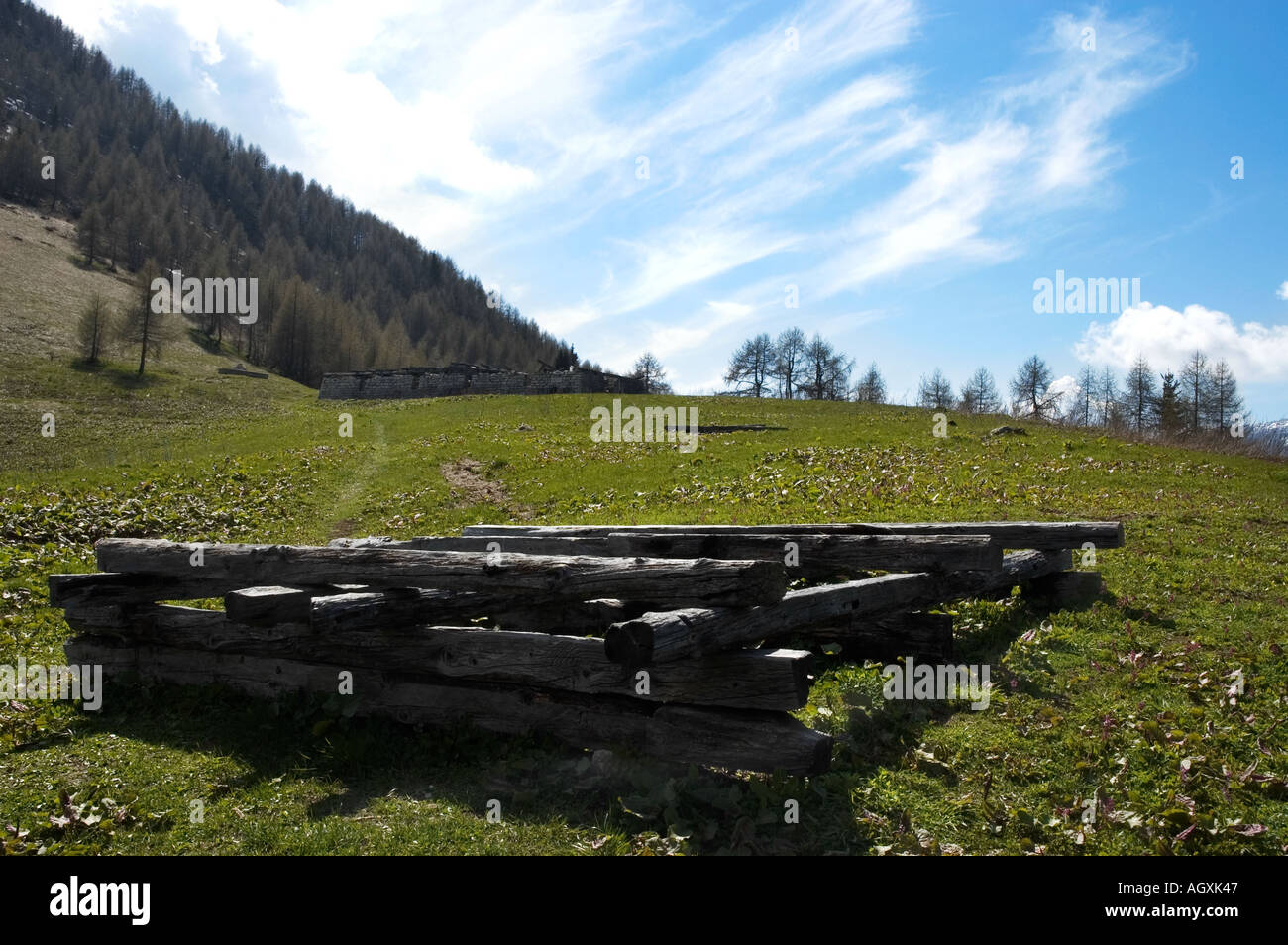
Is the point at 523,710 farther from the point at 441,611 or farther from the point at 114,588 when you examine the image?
the point at 114,588

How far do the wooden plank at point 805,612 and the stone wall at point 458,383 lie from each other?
158 ft

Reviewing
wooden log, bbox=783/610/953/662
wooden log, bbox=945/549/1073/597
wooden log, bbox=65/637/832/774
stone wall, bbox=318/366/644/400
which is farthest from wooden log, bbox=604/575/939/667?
stone wall, bbox=318/366/644/400

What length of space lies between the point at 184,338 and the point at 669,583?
98.9 m

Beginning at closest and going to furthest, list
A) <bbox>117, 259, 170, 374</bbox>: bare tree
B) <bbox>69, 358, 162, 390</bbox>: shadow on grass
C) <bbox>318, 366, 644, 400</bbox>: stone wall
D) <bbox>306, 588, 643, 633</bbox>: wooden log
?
<bbox>306, 588, 643, 633</bbox>: wooden log, <bbox>69, 358, 162, 390</bbox>: shadow on grass, <bbox>117, 259, 170, 374</bbox>: bare tree, <bbox>318, 366, 644, 400</bbox>: stone wall

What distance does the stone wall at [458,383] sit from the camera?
57.4 m

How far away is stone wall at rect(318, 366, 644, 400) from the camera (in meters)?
57.4

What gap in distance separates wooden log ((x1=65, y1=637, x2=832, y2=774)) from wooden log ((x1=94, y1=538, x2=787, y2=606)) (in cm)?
85

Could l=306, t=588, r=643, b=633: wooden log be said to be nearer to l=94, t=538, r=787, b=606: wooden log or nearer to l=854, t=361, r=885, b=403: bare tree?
l=94, t=538, r=787, b=606: wooden log

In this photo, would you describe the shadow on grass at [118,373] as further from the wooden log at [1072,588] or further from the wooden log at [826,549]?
the wooden log at [1072,588]

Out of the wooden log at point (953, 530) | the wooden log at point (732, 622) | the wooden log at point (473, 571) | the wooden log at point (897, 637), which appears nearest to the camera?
the wooden log at point (732, 622)

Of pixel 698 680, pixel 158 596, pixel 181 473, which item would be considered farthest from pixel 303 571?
pixel 181 473

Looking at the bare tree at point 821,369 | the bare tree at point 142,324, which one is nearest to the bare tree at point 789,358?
the bare tree at point 821,369

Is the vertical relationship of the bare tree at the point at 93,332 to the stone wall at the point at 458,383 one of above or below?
above

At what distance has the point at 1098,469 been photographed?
21469 millimetres
